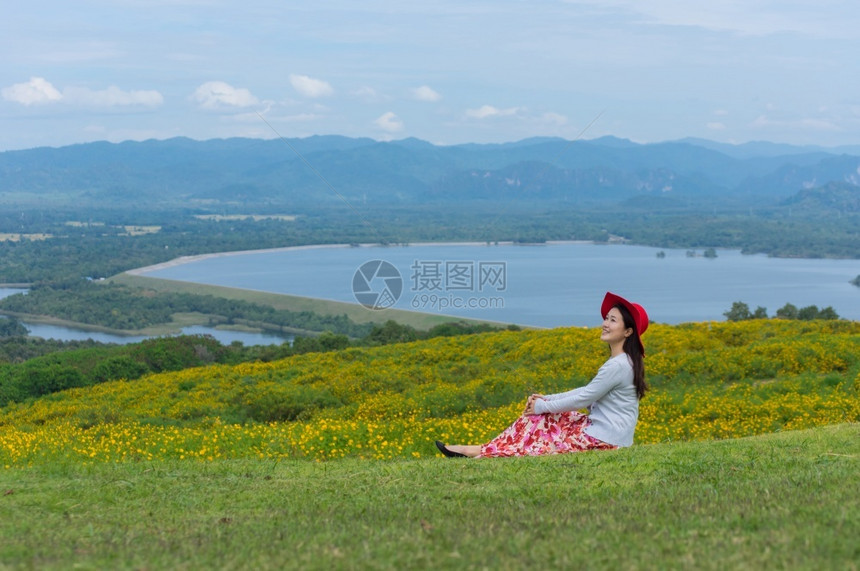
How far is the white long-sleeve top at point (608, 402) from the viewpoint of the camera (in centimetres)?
771

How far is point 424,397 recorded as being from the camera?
49.7 feet

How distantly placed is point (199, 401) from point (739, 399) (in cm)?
990

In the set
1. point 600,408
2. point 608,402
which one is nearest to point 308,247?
point 600,408

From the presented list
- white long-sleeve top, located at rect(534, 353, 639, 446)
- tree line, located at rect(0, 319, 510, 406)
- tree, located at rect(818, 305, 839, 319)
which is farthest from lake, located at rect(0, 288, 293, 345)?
white long-sleeve top, located at rect(534, 353, 639, 446)

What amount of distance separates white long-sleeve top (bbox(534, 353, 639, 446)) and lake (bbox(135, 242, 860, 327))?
35456mm

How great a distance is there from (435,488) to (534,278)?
9347 centimetres

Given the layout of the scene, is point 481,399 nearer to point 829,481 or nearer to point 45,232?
point 829,481

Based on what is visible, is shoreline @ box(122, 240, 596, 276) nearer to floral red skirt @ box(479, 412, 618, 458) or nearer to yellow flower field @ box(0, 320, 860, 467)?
yellow flower field @ box(0, 320, 860, 467)

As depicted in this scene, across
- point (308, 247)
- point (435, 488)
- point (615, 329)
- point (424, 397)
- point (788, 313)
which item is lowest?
point (308, 247)

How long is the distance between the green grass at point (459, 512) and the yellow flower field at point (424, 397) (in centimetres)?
218

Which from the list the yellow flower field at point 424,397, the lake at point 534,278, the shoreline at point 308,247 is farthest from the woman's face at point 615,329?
Answer: the shoreline at point 308,247

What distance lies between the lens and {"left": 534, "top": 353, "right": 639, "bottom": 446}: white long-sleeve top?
7.71 meters

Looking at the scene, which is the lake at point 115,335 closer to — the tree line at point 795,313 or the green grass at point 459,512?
the tree line at point 795,313

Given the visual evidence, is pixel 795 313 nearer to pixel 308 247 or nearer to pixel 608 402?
pixel 608 402
